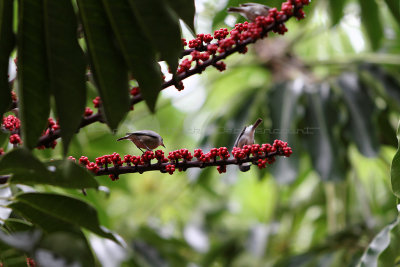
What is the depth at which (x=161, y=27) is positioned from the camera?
2.38 feet

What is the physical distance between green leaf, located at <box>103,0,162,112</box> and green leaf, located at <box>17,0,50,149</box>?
0.11 meters

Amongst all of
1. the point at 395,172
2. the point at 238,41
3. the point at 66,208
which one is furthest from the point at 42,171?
the point at 395,172

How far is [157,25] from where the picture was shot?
2.39 ft

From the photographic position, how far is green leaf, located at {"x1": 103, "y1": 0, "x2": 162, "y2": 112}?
0.76 meters

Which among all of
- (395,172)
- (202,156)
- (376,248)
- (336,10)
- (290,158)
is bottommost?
(290,158)

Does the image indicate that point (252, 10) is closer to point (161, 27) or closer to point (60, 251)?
point (161, 27)

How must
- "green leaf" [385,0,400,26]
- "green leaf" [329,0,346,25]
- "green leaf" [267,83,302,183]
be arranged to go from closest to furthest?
"green leaf" [385,0,400,26]
"green leaf" [267,83,302,183]
"green leaf" [329,0,346,25]

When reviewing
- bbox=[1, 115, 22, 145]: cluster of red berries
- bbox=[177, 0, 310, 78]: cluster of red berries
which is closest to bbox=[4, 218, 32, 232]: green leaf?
bbox=[1, 115, 22, 145]: cluster of red berries

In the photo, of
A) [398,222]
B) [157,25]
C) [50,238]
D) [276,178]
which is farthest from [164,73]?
[276,178]

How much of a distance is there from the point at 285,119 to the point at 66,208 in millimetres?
1362

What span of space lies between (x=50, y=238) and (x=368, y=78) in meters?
1.86

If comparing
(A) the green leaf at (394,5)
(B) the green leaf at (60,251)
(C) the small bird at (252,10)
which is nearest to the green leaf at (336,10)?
(A) the green leaf at (394,5)

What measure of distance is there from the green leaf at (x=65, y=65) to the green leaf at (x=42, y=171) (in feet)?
0.11

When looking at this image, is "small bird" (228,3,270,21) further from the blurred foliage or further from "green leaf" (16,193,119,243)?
the blurred foliage
